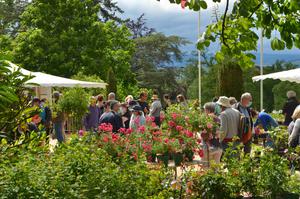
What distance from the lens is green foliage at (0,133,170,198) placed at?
499 centimetres

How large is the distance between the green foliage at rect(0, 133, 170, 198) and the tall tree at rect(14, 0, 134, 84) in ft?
101

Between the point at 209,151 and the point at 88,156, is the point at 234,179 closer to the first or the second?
the point at 88,156

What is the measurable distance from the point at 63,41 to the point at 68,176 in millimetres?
32366

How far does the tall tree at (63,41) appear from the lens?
122 ft

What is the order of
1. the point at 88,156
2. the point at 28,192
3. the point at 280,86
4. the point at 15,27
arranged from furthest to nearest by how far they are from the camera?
the point at 15,27
the point at 280,86
the point at 88,156
the point at 28,192

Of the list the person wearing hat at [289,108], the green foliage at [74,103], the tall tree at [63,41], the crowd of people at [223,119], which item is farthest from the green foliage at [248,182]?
the tall tree at [63,41]

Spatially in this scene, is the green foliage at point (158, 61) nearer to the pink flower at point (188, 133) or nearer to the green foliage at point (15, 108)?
→ the pink flower at point (188, 133)

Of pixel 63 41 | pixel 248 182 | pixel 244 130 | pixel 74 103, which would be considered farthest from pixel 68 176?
pixel 63 41

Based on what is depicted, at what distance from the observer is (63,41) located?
37.5 m

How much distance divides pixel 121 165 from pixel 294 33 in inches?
115

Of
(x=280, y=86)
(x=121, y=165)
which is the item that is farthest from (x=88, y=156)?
(x=280, y=86)

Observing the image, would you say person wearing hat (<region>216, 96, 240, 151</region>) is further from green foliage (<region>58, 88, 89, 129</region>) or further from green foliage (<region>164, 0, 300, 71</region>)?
green foliage (<region>58, 88, 89, 129</region>)

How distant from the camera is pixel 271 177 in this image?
666 cm

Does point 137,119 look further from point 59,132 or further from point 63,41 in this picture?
point 63,41
